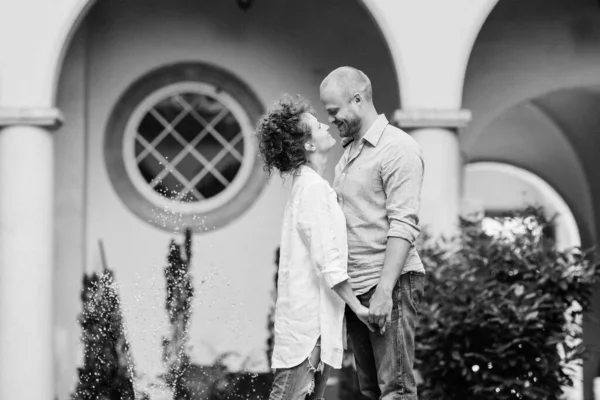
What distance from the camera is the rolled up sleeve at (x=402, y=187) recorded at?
12.5 feet

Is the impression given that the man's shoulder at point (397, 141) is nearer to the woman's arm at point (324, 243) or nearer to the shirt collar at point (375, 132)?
the shirt collar at point (375, 132)

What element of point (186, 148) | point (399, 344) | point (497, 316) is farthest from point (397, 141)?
point (186, 148)

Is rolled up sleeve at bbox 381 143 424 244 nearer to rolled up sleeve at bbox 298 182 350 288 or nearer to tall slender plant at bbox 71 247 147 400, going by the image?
rolled up sleeve at bbox 298 182 350 288

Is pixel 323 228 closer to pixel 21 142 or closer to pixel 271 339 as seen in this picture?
pixel 21 142

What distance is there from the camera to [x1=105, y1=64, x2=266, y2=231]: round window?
9.41 meters

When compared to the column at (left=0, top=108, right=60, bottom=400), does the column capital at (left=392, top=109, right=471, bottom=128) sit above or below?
above

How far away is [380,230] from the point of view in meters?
3.90

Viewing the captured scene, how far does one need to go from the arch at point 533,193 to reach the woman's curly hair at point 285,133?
36.9 feet

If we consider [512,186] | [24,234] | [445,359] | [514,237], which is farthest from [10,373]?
[512,186]

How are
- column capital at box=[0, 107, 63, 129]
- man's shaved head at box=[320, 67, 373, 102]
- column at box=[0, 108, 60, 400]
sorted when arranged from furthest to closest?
column capital at box=[0, 107, 63, 129] → column at box=[0, 108, 60, 400] → man's shaved head at box=[320, 67, 373, 102]

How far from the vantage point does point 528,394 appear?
6332 mm

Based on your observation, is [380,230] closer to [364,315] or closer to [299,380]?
[364,315]

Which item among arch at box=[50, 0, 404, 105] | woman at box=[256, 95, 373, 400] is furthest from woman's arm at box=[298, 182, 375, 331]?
arch at box=[50, 0, 404, 105]

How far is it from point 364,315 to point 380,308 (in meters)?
0.08
